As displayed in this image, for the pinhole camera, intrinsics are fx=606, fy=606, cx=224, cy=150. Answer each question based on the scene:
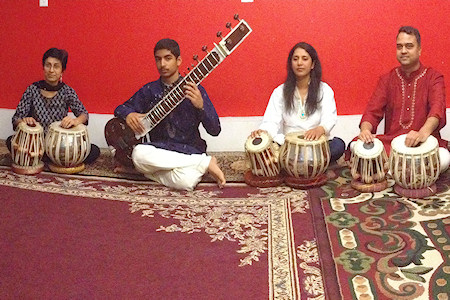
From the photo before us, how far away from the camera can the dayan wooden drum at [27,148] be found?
4.19m

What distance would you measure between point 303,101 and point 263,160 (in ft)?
1.90

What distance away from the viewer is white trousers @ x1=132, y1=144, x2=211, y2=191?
3.87 meters

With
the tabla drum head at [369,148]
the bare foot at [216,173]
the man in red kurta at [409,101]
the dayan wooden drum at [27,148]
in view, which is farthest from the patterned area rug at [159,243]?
the man in red kurta at [409,101]

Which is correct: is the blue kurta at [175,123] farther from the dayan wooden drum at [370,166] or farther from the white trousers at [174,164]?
the dayan wooden drum at [370,166]

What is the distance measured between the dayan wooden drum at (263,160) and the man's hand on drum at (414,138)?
81cm

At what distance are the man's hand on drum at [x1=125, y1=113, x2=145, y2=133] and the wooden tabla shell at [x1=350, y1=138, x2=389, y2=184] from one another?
1391 millimetres

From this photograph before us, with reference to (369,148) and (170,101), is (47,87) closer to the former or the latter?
(170,101)

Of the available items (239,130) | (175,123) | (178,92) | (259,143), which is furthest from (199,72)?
(239,130)

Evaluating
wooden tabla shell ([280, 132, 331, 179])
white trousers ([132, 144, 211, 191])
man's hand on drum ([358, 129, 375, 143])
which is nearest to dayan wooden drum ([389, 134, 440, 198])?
man's hand on drum ([358, 129, 375, 143])

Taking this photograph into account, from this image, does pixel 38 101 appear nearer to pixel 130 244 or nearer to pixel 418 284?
pixel 130 244

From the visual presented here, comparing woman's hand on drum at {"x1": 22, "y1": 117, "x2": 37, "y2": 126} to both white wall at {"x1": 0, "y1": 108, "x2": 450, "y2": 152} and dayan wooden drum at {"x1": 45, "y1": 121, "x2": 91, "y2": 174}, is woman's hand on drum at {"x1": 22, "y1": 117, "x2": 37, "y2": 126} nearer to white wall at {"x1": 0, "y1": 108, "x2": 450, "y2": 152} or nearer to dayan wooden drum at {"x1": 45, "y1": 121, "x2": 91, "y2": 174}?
dayan wooden drum at {"x1": 45, "y1": 121, "x2": 91, "y2": 174}

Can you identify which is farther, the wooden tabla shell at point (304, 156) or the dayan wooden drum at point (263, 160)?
the dayan wooden drum at point (263, 160)

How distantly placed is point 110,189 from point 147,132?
452 mm

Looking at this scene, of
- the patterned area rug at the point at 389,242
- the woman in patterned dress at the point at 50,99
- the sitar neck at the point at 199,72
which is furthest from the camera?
the woman in patterned dress at the point at 50,99
